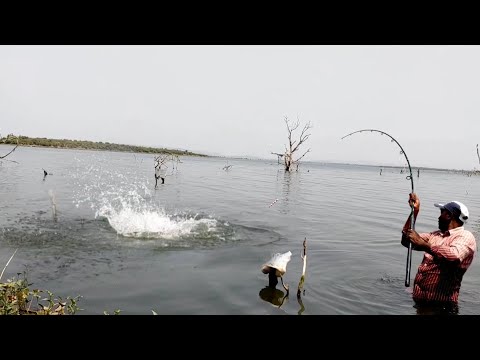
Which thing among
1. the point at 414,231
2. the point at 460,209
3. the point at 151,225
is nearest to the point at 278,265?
the point at 414,231

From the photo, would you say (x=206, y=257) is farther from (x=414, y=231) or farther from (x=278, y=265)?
(x=414, y=231)

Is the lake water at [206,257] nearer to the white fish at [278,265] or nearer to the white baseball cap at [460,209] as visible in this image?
the white fish at [278,265]

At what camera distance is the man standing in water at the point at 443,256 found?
6375mm

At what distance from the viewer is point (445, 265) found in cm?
676

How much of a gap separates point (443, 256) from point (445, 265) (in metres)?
0.50

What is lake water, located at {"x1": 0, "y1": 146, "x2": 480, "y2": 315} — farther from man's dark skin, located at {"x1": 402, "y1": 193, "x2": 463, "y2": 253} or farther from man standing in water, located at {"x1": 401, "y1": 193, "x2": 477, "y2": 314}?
man's dark skin, located at {"x1": 402, "y1": 193, "x2": 463, "y2": 253}

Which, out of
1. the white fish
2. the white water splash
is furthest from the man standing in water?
the white water splash

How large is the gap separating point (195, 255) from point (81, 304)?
13.9 feet

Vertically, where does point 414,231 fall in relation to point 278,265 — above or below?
above

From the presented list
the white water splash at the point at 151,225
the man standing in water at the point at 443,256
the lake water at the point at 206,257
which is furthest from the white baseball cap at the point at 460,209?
the white water splash at the point at 151,225

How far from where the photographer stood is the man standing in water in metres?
6.38
